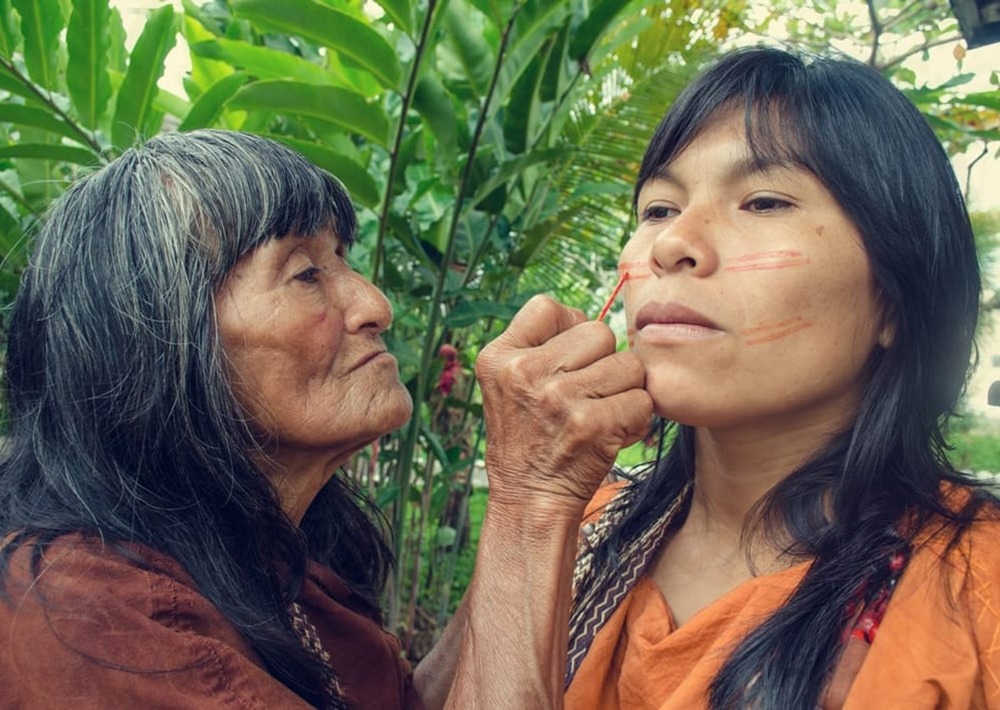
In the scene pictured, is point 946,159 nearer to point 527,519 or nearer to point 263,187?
point 527,519

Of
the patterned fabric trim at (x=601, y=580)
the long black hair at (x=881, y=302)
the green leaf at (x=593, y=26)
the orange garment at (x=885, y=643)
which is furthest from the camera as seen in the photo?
the green leaf at (x=593, y=26)

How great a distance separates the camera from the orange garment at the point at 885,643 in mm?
958

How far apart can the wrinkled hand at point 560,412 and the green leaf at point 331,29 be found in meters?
1.01

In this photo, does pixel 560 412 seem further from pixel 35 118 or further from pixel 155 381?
pixel 35 118

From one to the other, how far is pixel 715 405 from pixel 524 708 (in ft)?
1.41

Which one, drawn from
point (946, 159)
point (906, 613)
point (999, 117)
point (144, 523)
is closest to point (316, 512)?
point (144, 523)

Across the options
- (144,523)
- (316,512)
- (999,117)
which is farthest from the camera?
(999,117)

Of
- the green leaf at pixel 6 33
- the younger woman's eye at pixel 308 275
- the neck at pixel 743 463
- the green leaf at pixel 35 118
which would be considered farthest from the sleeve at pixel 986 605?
the green leaf at pixel 6 33

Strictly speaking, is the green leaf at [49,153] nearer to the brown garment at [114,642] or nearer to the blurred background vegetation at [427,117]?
the blurred background vegetation at [427,117]

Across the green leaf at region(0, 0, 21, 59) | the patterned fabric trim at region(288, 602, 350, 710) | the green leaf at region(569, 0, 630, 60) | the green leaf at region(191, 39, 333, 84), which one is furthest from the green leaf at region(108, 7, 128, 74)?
the patterned fabric trim at region(288, 602, 350, 710)

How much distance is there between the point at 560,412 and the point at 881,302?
0.44 m

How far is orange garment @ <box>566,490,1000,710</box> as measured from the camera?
3.14 feet

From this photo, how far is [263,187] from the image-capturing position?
1.38 m

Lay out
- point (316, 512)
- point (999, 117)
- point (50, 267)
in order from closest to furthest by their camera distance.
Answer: point (50, 267) → point (316, 512) → point (999, 117)
